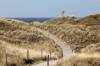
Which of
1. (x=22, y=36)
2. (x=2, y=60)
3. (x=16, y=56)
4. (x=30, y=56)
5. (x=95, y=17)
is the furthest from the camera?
(x=95, y=17)

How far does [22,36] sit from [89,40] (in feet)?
33.9

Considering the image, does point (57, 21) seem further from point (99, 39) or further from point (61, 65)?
point (61, 65)

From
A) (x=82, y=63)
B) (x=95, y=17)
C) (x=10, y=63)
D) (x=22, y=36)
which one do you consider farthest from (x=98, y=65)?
(x=95, y=17)

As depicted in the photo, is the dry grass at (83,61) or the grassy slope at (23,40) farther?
the grassy slope at (23,40)

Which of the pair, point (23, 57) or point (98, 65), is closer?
point (98, 65)

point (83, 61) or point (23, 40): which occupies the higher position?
point (83, 61)

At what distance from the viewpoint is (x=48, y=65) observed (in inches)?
1334

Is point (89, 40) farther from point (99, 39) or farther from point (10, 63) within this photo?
point (10, 63)

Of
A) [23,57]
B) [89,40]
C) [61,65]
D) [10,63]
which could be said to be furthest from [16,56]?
[89,40]

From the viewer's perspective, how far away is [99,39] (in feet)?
212

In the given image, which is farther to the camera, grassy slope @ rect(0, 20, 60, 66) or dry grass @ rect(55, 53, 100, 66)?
grassy slope @ rect(0, 20, 60, 66)

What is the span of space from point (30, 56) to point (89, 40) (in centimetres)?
2623

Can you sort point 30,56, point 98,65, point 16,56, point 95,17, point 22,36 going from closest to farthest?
1. point 98,65
2. point 16,56
3. point 30,56
4. point 22,36
5. point 95,17

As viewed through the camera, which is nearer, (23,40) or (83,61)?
(83,61)
